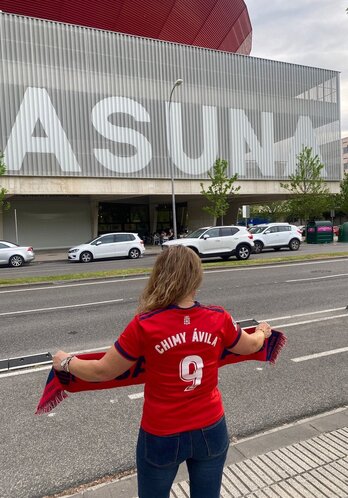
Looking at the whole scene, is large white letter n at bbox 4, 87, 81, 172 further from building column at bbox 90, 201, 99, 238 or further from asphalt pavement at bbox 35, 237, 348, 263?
asphalt pavement at bbox 35, 237, 348, 263

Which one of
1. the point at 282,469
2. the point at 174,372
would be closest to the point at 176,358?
the point at 174,372

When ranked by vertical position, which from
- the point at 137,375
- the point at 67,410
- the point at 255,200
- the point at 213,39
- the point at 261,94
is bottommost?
the point at 67,410

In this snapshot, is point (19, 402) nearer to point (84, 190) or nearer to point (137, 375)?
point (137, 375)

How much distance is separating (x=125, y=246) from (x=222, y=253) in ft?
22.8

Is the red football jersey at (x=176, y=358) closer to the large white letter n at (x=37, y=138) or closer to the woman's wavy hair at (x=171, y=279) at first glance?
the woman's wavy hair at (x=171, y=279)

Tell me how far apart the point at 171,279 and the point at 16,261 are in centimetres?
2252

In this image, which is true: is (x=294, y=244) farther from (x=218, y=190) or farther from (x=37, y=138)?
(x=37, y=138)

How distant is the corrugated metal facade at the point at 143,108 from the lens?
3083 centimetres

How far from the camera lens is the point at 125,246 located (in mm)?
25016

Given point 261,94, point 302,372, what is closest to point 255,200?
point 261,94

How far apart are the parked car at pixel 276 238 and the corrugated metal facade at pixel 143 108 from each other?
9.22m

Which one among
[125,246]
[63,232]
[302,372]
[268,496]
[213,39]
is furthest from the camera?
[213,39]

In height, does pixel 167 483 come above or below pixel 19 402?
above

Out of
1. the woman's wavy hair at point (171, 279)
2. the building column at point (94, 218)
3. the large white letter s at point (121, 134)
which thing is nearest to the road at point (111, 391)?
the woman's wavy hair at point (171, 279)
